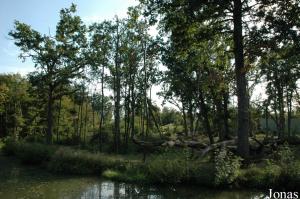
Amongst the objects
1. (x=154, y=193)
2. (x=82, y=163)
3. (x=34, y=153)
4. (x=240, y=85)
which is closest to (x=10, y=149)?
(x=34, y=153)

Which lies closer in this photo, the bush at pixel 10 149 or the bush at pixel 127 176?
the bush at pixel 127 176

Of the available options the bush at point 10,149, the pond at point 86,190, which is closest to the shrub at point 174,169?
the pond at point 86,190

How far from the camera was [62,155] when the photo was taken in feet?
83.8

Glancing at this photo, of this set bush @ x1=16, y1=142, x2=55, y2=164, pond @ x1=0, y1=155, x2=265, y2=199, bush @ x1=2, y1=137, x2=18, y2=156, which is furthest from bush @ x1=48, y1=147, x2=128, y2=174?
bush @ x1=2, y1=137, x2=18, y2=156

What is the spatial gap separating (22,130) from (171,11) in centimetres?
4303

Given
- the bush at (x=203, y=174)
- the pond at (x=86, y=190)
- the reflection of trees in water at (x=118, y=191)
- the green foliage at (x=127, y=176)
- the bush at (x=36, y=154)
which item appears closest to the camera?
the pond at (x=86, y=190)

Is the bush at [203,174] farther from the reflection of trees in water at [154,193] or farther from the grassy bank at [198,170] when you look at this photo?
the reflection of trees in water at [154,193]

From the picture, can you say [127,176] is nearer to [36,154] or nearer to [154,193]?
[154,193]

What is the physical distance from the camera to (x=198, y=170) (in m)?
17.7

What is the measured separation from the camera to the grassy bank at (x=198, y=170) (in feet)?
53.6

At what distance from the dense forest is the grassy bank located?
0.16 feet

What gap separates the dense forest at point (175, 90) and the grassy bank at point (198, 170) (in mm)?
50

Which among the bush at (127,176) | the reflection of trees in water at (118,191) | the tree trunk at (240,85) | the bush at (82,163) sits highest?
the tree trunk at (240,85)

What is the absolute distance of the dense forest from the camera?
1842cm
